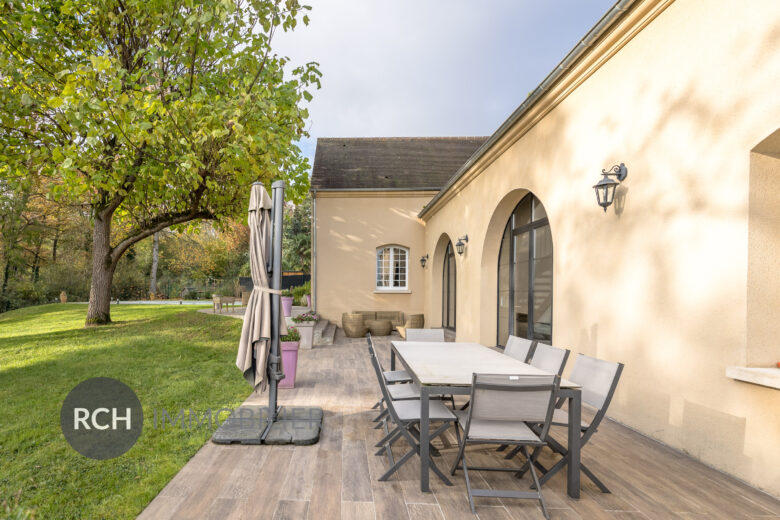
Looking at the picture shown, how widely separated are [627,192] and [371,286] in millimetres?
9548

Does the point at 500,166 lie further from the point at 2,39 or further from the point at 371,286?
the point at 2,39

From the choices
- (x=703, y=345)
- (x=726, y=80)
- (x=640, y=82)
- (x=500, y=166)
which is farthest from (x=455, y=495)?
(x=500, y=166)

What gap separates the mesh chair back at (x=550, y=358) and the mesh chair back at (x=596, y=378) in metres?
0.20

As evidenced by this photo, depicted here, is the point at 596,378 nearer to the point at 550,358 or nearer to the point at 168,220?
the point at 550,358

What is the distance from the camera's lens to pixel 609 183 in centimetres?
396

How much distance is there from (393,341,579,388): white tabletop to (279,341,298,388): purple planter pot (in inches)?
76.3

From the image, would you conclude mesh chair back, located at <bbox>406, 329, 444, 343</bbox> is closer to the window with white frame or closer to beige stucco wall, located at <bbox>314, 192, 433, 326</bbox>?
beige stucco wall, located at <bbox>314, 192, 433, 326</bbox>

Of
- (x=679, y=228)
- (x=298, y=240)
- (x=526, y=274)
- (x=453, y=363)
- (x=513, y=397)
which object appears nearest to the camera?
(x=513, y=397)

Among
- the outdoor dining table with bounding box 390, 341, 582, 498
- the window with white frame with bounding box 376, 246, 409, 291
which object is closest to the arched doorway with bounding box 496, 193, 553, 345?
the outdoor dining table with bounding box 390, 341, 582, 498

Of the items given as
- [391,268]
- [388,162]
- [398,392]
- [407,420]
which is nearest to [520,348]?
[398,392]

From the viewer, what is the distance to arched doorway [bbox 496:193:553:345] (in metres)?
5.84

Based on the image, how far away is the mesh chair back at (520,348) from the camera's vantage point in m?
4.22

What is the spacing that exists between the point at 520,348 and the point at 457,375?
164cm

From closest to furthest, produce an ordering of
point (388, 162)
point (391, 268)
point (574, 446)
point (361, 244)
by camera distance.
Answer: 1. point (574, 446)
2. point (361, 244)
3. point (391, 268)
4. point (388, 162)
